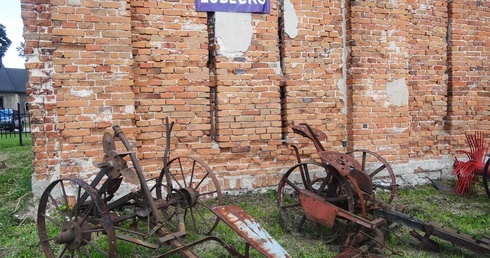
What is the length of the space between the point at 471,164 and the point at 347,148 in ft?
6.42

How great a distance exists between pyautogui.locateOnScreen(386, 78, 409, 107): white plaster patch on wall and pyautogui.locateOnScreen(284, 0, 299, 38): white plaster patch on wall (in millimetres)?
1831

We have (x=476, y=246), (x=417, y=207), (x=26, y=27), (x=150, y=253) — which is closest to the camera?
(x=476, y=246)

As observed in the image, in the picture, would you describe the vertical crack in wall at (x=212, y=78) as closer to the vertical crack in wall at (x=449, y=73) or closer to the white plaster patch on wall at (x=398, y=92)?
the white plaster patch on wall at (x=398, y=92)

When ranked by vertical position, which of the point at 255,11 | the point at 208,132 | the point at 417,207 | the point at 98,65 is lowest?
the point at 417,207

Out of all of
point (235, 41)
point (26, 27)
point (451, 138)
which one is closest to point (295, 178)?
point (235, 41)

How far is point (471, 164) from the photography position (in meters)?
5.85

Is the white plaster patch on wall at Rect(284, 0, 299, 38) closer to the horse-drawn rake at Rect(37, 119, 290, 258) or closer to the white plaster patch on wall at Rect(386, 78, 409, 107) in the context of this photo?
the white plaster patch on wall at Rect(386, 78, 409, 107)

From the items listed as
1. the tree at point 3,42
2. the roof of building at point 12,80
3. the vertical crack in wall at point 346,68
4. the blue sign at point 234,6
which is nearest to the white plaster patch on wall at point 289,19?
the blue sign at point 234,6

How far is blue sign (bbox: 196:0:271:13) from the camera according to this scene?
5203 millimetres

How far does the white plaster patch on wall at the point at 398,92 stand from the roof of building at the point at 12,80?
50.6 meters

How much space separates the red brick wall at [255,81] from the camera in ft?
15.1

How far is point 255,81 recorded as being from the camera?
5.47 m

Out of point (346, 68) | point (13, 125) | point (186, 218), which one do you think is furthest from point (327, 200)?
point (13, 125)

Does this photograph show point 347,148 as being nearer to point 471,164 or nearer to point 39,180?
point 471,164
